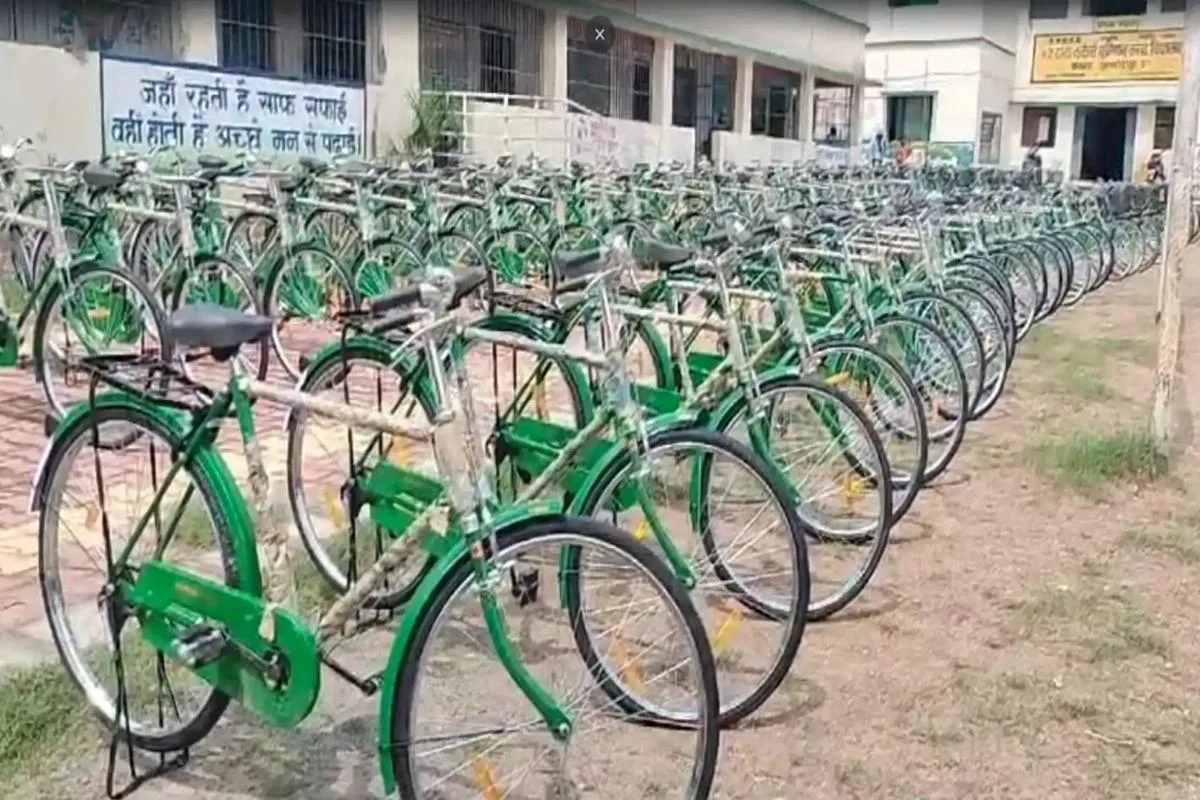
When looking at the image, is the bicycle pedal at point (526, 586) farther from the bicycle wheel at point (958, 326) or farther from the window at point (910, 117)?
the window at point (910, 117)

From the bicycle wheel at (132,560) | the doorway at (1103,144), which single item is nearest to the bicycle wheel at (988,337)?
the bicycle wheel at (132,560)

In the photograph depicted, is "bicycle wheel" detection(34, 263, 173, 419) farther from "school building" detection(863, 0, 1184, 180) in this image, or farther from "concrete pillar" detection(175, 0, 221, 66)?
"school building" detection(863, 0, 1184, 180)

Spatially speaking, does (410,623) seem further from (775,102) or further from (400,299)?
(775,102)

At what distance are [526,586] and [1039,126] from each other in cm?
3418

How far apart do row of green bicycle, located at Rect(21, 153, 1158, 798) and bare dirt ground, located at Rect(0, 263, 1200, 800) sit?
13 cm

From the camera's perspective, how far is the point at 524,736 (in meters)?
2.57

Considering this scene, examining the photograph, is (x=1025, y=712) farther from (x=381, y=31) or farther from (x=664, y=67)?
(x=664, y=67)

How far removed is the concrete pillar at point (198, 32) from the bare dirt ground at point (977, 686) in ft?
29.0

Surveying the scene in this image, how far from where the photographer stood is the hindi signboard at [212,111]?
9.70m

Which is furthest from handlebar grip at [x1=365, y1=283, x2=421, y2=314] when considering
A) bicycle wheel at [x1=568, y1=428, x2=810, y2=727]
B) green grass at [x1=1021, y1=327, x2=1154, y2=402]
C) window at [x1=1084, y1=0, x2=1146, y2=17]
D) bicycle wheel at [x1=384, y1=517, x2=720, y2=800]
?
window at [x1=1084, y1=0, x2=1146, y2=17]

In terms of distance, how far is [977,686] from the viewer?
126 inches

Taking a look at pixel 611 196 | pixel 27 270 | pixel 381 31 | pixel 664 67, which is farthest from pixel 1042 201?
pixel 664 67

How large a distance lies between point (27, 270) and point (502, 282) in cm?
241

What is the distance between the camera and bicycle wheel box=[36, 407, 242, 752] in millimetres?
2568
